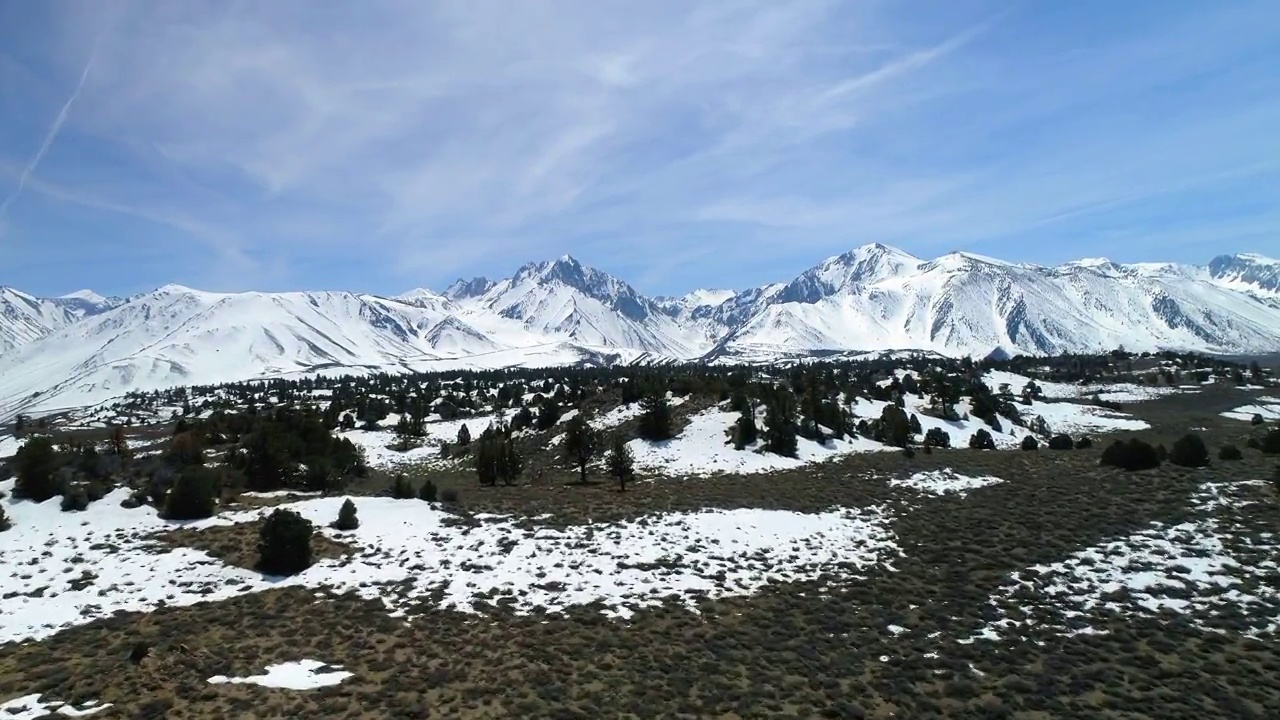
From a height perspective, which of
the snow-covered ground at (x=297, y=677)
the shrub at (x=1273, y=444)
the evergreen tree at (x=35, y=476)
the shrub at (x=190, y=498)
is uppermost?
the evergreen tree at (x=35, y=476)

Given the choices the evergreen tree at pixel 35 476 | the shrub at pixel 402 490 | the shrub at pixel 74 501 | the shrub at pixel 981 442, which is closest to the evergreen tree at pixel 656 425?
the shrub at pixel 981 442

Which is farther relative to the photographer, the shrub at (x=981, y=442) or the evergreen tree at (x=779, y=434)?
the shrub at (x=981, y=442)

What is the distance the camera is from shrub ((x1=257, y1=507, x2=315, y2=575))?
72.9 ft

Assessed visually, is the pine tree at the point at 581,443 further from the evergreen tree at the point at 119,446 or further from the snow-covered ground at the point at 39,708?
the snow-covered ground at the point at 39,708

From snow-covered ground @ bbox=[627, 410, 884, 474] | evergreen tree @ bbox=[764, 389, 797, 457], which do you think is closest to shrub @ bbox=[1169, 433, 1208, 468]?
snow-covered ground @ bbox=[627, 410, 884, 474]

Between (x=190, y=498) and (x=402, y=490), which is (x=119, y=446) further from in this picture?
(x=190, y=498)

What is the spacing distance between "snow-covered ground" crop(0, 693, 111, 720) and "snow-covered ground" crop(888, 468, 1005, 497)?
35849mm

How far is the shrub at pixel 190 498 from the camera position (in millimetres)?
27062

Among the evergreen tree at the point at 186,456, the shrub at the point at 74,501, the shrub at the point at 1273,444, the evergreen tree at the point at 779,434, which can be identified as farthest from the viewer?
the evergreen tree at the point at 779,434

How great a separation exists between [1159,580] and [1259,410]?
12590 cm

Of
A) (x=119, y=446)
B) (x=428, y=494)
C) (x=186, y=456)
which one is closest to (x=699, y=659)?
(x=428, y=494)

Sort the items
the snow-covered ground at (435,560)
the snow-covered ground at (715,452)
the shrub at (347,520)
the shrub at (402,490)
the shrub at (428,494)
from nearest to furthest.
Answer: the snow-covered ground at (435,560) → the shrub at (347,520) → the shrub at (428,494) → the shrub at (402,490) → the snow-covered ground at (715,452)

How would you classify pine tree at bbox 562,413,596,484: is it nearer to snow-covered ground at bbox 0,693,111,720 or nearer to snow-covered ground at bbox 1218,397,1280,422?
snow-covered ground at bbox 0,693,111,720

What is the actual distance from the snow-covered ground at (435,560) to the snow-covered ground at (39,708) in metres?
4.24
